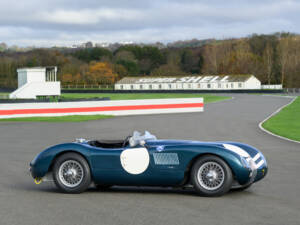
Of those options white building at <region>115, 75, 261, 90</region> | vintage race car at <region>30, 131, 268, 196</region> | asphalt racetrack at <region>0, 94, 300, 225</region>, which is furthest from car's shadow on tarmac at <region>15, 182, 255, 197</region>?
white building at <region>115, 75, 261, 90</region>

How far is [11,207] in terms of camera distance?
22.9 ft

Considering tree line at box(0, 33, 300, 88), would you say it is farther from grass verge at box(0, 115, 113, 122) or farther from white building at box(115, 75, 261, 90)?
grass verge at box(0, 115, 113, 122)

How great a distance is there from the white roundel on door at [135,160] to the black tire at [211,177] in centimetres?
78

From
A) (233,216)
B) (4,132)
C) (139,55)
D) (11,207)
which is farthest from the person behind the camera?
(139,55)

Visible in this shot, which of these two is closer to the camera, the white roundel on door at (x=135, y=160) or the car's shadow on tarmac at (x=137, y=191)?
the white roundel on door at (x=135, y=160)

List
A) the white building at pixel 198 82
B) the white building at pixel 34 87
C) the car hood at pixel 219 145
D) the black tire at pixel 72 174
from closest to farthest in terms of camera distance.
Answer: the car hood at pixel 219 145 → the black tire at pixel 72 174 → the white building at pixel 34 87 → the white building at pixel 198 82

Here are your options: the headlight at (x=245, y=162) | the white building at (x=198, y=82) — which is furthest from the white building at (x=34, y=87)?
the white building at (x=198, y=82)

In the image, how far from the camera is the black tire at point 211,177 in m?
7.34

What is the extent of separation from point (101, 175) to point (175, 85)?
11312 cm

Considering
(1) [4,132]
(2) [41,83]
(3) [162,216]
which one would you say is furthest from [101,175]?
(2) [41,83]

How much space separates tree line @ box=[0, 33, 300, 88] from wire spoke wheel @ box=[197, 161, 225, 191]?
364 feet

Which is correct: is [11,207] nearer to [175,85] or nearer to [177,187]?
[177,187]

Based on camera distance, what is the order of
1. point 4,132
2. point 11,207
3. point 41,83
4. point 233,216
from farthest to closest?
point 41,83 → point 4,132 → point 11,207 → point 233,216

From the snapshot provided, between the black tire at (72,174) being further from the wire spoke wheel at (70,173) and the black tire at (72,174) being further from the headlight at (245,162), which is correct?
the headlight at (245,162)
